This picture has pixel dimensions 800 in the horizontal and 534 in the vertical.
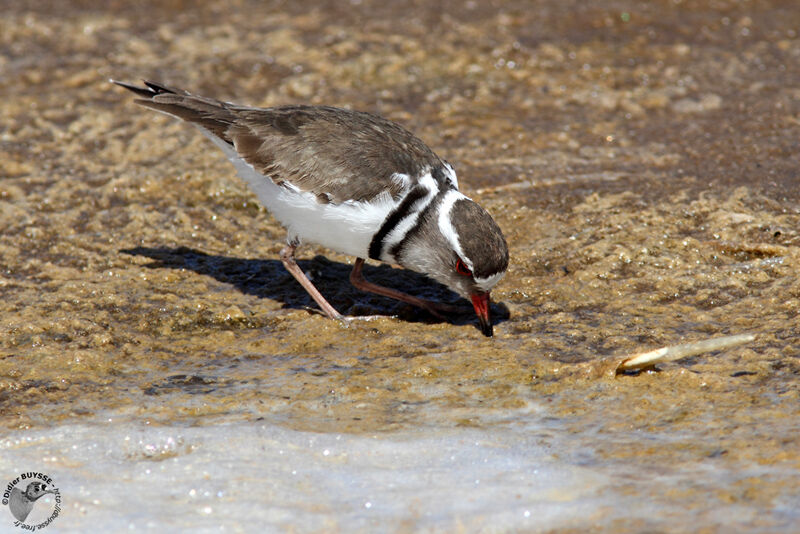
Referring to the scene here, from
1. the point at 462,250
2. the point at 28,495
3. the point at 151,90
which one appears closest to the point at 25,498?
the point at 28,495

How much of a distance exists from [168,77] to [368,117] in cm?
359

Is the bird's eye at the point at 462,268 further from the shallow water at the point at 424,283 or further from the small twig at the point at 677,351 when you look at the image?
the small twig at the point at 677,351

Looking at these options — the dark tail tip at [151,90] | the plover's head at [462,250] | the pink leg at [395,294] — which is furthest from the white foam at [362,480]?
the dark tail tip at [151,90]

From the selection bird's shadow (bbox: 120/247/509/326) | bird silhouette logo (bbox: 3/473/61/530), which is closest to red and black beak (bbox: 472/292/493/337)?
bird's shadow (bbox: 120/247/509/326)

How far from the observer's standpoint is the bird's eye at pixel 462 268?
5341 millimetres

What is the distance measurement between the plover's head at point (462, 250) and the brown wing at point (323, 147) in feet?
0.96

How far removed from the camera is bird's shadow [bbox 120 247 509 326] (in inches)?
234

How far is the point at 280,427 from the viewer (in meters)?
4.36

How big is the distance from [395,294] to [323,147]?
1050 mm

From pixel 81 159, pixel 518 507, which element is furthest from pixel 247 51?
pixel 518 507

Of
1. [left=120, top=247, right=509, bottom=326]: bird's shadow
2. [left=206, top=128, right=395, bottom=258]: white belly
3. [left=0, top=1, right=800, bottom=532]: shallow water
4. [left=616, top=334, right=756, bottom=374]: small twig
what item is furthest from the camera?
[left=120, top=247, right=509, bottom=326]: bird's shadow

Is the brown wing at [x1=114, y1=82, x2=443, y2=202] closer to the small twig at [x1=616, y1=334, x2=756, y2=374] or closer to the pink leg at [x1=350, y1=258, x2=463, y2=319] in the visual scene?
the pink leg at [x1=350, y1=258, x2=463, y2=319]

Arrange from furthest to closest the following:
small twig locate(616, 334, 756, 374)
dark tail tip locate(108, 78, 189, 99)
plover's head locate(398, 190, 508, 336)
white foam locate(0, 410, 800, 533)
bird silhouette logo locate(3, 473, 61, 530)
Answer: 1. dark tail tip locate(108, 78, 189, 99)
2. plover's head locate(398, 190, 508, 336)
3. small twig locate(616, 334, 756, 374)
4. bird silhouette logo locate(3, 473, 61, 530)
5. white foam locate(0, 410, 800, 533)

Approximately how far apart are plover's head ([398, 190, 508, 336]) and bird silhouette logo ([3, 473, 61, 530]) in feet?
8.18
